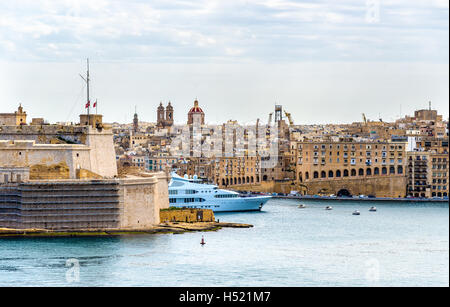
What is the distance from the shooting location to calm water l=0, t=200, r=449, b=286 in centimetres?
1955

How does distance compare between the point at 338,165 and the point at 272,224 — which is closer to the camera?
the point at 272,224

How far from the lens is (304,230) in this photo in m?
30.4

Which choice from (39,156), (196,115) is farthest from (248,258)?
(196,115)

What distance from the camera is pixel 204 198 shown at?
120ft

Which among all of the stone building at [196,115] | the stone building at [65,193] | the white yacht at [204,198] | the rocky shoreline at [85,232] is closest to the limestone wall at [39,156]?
the stone building at [65,193]

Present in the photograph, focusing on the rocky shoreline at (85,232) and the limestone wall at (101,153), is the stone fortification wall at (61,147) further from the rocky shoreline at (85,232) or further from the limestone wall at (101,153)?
the rocky shoreline at (85,232)

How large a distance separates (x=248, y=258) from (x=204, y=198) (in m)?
14.1

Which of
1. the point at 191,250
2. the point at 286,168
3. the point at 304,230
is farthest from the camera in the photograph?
the point at 286,168

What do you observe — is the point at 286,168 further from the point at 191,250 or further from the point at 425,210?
the point at 191,250

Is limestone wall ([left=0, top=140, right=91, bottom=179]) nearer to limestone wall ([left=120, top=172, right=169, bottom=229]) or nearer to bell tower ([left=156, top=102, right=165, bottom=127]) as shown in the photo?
limestone wall ([left=120, top=172, right=169, bottom=229])

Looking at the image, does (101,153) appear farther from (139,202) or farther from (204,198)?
(204,198)

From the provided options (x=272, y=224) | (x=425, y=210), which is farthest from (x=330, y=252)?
(x=425, y=210)

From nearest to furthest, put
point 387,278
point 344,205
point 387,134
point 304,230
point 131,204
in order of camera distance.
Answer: point 387,278 < point 131,204 < point 304,230 < point 344,205 < point 387,134
